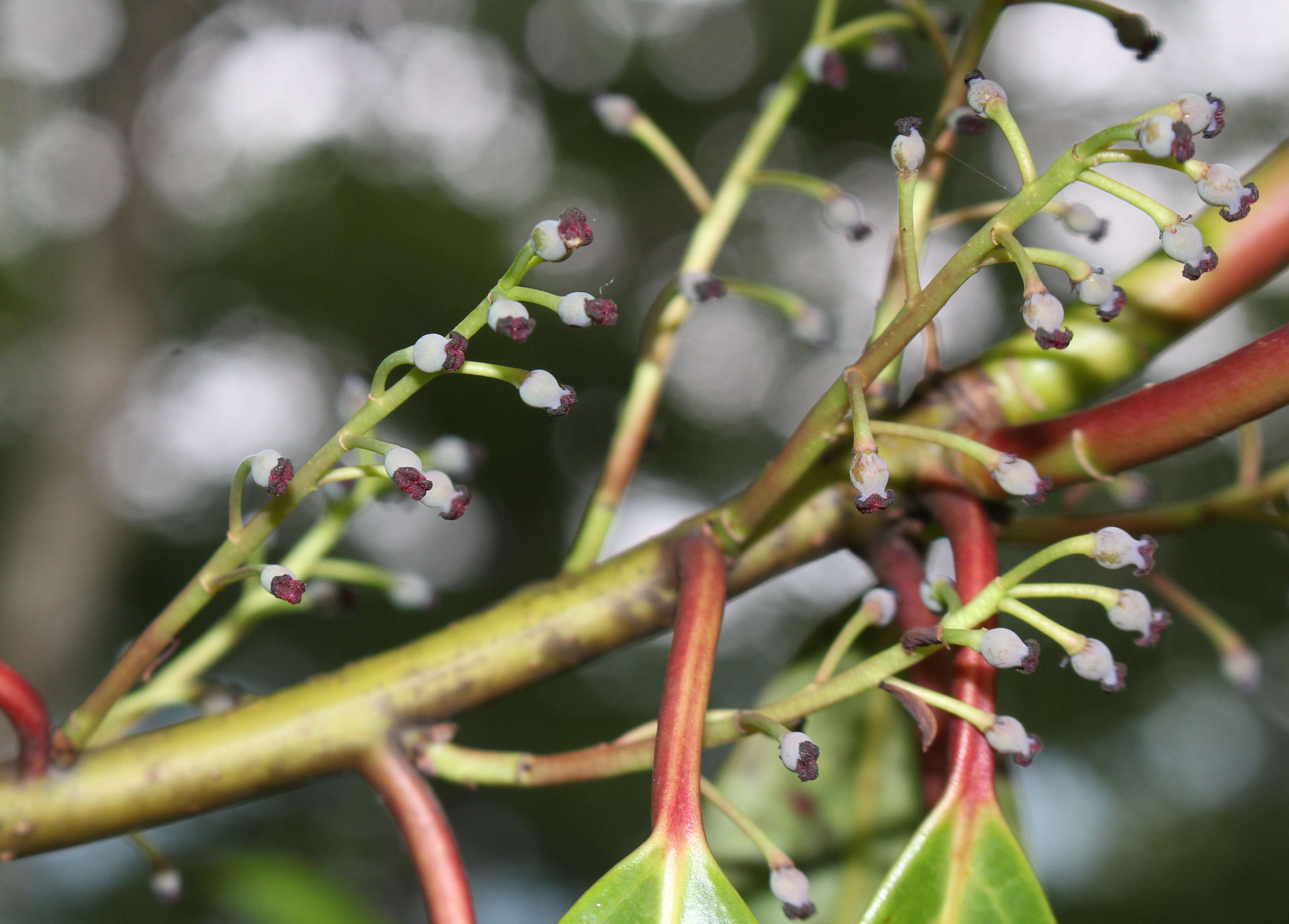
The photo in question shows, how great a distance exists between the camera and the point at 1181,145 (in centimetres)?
32

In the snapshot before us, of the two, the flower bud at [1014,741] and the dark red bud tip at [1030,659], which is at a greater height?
the dark red bud tip at [1030,659]

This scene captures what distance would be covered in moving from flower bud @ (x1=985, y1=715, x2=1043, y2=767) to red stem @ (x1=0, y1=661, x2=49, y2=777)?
1.56 feet

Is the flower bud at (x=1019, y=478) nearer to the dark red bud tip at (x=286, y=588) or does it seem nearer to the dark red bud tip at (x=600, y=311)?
the dark red bud tip at (x=600, y=311)

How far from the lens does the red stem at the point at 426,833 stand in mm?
471

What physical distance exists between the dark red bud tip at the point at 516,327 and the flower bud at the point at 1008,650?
0.22 meters

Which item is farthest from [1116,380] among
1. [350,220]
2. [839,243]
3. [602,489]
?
[350,220]

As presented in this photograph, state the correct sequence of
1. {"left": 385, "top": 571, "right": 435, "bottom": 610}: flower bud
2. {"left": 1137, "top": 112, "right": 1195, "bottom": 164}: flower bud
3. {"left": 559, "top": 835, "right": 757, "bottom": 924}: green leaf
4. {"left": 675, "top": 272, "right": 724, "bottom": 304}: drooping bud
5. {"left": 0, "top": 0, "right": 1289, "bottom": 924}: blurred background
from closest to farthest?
{"left": 1137, "top": 112, "right": 1195, "bottom": 164}: flower bud
{"left": 559, "top": 835, "right": 757, "bottom": 924}: green leaf
{"left": 675, "top": 272, "right": 724, "bottom": 304}: drooping bud
{"left": 385, "top": 571, "right": 435, "bottom": 610}: flower bud
{"left": 0, "top": 0, "right": 1289, "bottom": 924}: blurred background

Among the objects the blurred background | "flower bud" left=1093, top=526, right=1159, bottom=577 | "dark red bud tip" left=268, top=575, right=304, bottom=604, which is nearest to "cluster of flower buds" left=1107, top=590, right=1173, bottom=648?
"flower bud" left=1093, top=526, right=1159, bottom=577

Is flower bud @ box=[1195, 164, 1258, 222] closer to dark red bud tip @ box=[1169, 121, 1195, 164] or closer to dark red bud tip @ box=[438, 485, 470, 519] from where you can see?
dark red bud tip @ box=[1169, 121, 1195, 164]

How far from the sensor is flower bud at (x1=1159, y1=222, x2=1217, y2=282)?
0.35 metres

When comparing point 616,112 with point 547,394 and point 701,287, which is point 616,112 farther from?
point 547,394

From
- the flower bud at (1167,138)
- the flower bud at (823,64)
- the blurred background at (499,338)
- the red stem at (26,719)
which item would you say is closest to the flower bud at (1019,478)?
the flower bud at (1167,138)

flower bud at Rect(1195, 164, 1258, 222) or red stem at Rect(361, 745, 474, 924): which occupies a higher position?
flower bud at Rect(1195, 164, 1258, 222)

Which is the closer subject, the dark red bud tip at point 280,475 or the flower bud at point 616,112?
the dark red bud tip at point 280,475
